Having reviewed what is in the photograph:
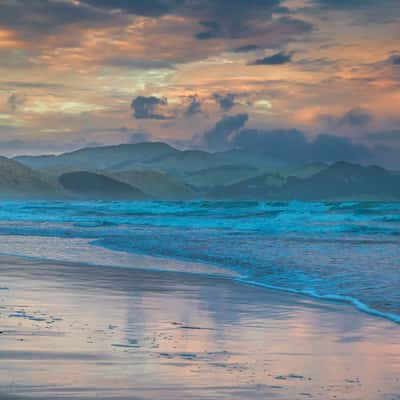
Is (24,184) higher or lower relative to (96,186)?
higher

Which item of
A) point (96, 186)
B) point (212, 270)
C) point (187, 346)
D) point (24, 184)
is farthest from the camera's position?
point (96, 186)

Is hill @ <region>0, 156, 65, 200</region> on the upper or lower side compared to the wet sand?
upper

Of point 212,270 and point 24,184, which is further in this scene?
point 24,184

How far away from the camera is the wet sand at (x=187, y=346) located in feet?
19.1

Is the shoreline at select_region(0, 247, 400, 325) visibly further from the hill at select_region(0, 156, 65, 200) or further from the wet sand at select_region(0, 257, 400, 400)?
the hill at select_region(0, 156, 65, 200)

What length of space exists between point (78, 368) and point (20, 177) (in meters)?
174

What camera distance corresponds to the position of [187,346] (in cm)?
752

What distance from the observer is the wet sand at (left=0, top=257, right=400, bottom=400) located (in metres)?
5.82

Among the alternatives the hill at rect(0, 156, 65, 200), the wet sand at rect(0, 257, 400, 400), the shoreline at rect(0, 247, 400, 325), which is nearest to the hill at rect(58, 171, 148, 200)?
the hill at rect(0, 156, 65, 200)

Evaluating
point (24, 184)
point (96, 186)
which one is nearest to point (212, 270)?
point (24, 184)

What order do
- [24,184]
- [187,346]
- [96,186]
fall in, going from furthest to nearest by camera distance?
[96,186] → [24,184] → [187,346]

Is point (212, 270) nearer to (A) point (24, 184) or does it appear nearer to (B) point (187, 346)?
(B) point (187, 346)

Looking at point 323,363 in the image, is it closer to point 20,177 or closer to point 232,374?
point 232,374

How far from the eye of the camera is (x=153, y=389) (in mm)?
5754
